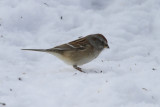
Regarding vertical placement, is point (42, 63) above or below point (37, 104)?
below

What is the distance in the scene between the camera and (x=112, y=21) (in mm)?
8383

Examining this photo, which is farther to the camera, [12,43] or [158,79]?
[12,43]

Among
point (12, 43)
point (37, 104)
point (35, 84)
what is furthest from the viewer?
point (12, 43)

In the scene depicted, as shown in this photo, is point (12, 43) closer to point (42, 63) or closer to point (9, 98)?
point (42, 63)

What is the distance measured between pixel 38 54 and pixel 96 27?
165cm

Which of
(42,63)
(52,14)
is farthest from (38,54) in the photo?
(52,14)

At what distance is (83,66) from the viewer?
6895mm

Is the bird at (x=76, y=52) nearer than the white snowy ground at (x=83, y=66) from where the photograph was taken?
No

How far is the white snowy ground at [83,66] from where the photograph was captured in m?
5.09

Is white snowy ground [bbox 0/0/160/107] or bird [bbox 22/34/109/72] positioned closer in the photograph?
white snowy ground [bbox 0/0/160/107]

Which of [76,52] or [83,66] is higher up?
[76,52]

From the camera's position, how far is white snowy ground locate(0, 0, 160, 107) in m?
5.09

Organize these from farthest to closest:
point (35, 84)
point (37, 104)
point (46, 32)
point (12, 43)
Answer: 1. point (46, 32)
2. point (12, 43)
3. point (35, 84)
4. point (37, 104)

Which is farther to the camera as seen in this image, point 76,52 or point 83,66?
point 83,66
